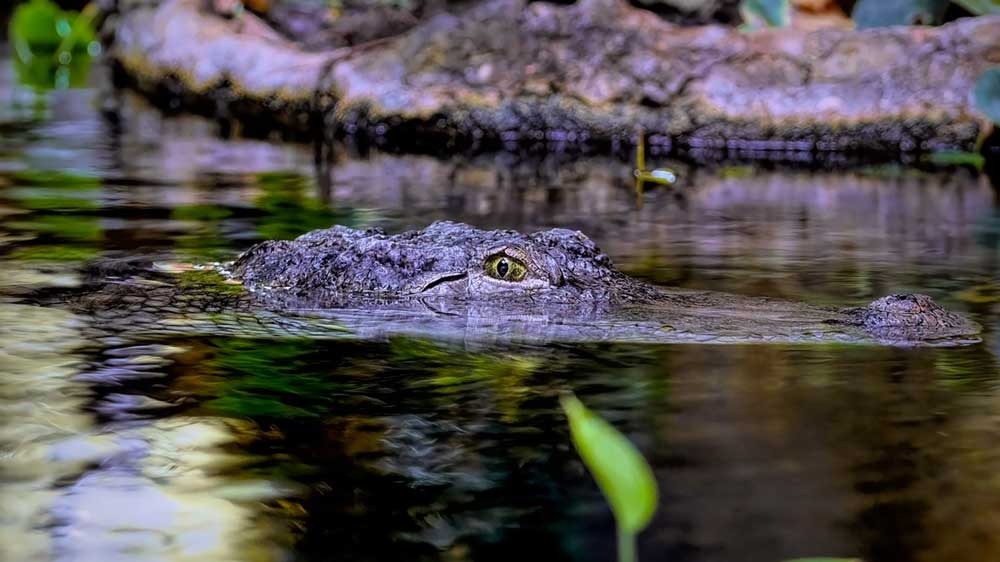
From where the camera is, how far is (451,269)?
4223 millimetres

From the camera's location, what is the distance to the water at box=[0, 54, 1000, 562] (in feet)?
7.93

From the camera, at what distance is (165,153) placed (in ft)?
29.6

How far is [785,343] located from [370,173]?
16.1 ft

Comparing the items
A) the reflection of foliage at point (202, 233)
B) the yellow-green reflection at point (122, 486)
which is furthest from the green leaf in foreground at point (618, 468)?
the reflection of foliage at point (202, 233)

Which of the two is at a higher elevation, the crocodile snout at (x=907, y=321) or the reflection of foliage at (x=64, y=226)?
the reflection of foliage at (x=64, y=226)

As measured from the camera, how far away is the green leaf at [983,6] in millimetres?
9867

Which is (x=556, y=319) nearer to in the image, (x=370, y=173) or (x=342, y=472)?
(x=342, y=472)

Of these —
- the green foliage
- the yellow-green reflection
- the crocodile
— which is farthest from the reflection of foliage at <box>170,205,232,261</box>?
the green foliage

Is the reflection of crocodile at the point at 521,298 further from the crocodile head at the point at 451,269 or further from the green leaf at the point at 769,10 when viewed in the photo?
the green leaf at the point at 769,10

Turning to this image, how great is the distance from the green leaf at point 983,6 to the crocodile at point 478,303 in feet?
20.6

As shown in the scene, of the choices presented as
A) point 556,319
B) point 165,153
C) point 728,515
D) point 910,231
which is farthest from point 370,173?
point 728,515

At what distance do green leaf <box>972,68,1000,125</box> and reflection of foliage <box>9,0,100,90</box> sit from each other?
8457 mm

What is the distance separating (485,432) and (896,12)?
7.76m

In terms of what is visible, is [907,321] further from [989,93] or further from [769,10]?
[769,10]
